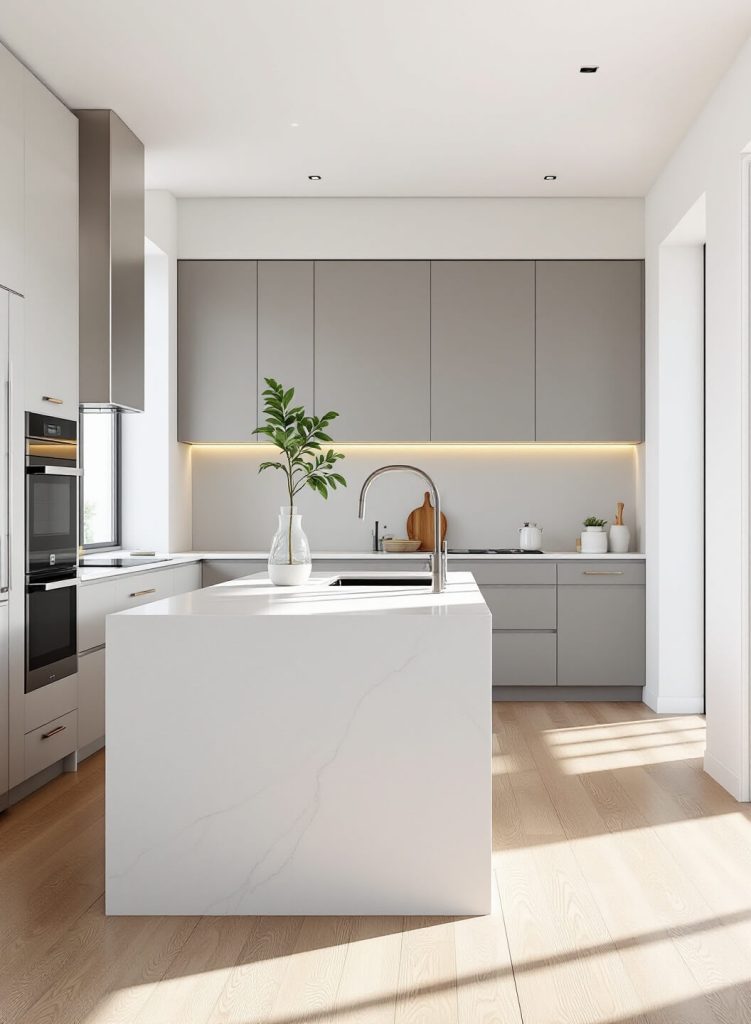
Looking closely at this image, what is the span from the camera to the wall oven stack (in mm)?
3668

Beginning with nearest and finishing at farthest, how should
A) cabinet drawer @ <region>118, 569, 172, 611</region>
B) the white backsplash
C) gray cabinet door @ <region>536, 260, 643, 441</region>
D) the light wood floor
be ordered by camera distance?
the light wood floor, cabinet drawer @ <region>118, 569, 172, 611</region>, gray cabinet door @ <region>536, 260, 643, 441</region>, the white backsplash

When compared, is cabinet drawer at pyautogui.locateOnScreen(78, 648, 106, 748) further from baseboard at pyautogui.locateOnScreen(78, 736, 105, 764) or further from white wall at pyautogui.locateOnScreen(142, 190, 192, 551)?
white wall at pyautogui.locateOnScreen(142, 190, 192, 551)

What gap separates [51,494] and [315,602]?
1.53 meters

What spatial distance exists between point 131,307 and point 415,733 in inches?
115

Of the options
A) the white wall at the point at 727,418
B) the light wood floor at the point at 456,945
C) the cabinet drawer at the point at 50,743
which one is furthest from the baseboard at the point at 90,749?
the white wall at the point at 727,418

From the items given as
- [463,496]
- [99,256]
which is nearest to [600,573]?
[463,496]

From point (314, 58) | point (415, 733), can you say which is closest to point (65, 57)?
point (314, 58)

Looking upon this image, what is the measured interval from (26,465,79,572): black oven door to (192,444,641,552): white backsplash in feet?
6.87

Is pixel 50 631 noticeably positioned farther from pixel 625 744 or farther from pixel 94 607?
pixel 625 744

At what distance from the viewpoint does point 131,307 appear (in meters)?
4.67

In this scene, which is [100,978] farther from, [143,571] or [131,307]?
[131,307]

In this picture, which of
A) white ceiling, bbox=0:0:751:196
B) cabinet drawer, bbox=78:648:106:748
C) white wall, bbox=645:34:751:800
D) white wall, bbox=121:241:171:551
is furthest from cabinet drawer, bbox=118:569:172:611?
white wall, bbox=645:34:751:800

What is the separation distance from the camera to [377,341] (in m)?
5.82

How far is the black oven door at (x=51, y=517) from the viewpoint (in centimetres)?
368
